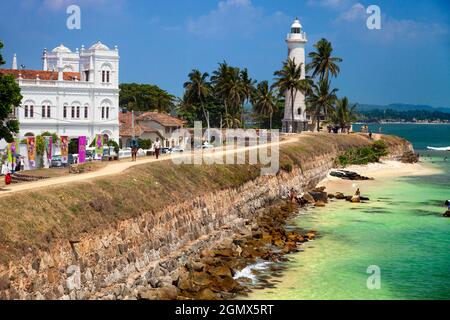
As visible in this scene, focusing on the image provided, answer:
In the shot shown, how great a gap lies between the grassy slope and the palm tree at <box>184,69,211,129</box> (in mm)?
51094

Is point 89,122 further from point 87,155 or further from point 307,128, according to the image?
point 307,128

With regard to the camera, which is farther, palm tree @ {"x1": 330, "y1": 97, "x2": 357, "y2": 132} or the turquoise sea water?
palm tree @ {"x1": 330, "y1": 97, "x2": 357, "y2": 132}

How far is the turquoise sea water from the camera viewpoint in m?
28.4

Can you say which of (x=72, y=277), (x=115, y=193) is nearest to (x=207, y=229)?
(x=115, y=193)

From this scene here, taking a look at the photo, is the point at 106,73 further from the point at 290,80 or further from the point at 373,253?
the point at 373,253

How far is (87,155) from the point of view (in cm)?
5638

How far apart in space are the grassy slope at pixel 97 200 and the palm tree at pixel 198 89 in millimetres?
51094

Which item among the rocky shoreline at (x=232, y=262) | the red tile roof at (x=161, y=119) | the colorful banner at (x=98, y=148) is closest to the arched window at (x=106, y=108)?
the red tile roof at (x=161, y=119)

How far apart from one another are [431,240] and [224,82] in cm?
5530

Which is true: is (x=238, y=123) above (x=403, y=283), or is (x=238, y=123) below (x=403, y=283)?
above

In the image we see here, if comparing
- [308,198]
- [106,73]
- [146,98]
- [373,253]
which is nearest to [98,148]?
[106,73]

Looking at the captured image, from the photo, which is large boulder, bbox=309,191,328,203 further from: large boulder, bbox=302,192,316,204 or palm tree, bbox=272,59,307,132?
palm tree, bbox=272,59,307,132

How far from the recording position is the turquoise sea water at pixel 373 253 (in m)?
28.4

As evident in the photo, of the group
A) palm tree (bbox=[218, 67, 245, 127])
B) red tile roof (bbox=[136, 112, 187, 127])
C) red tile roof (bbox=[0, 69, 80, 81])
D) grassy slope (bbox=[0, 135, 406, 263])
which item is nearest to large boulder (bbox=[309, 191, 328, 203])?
grassy slope (bbox=[0, 135, 406, 263])
